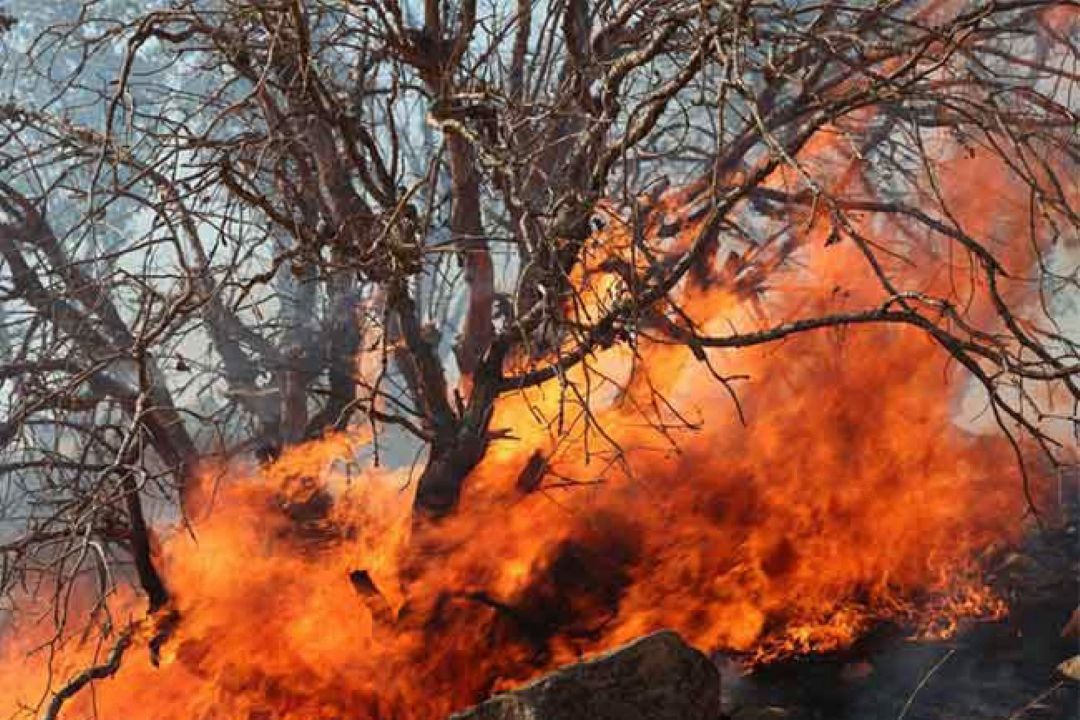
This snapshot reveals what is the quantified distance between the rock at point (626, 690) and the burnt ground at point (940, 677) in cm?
74

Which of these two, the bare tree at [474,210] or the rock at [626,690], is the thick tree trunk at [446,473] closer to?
the bare tree at [474,210]

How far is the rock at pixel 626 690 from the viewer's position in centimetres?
496

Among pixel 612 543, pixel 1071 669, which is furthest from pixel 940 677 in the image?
pixel 612 543

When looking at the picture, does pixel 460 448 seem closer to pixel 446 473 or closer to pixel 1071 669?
pixel 446 473

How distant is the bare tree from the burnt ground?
154cm

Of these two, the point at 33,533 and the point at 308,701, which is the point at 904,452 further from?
the point at 33,533

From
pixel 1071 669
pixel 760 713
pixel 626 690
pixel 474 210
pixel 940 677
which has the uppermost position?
pixel 474 210

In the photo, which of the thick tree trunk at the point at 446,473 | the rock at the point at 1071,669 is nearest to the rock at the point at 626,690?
the thick tree trunk at the point at 446,473

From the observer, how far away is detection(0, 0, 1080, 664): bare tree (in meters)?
4.45

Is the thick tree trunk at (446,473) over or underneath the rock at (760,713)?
over

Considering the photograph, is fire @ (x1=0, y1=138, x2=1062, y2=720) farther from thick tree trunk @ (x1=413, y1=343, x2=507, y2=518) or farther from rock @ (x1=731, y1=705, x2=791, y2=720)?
rock @ (x1=731, y1=705, x2=791, y2=720)

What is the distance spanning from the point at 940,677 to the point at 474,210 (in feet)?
13.2

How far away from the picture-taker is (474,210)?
6.47 meters

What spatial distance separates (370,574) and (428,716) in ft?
3.29
